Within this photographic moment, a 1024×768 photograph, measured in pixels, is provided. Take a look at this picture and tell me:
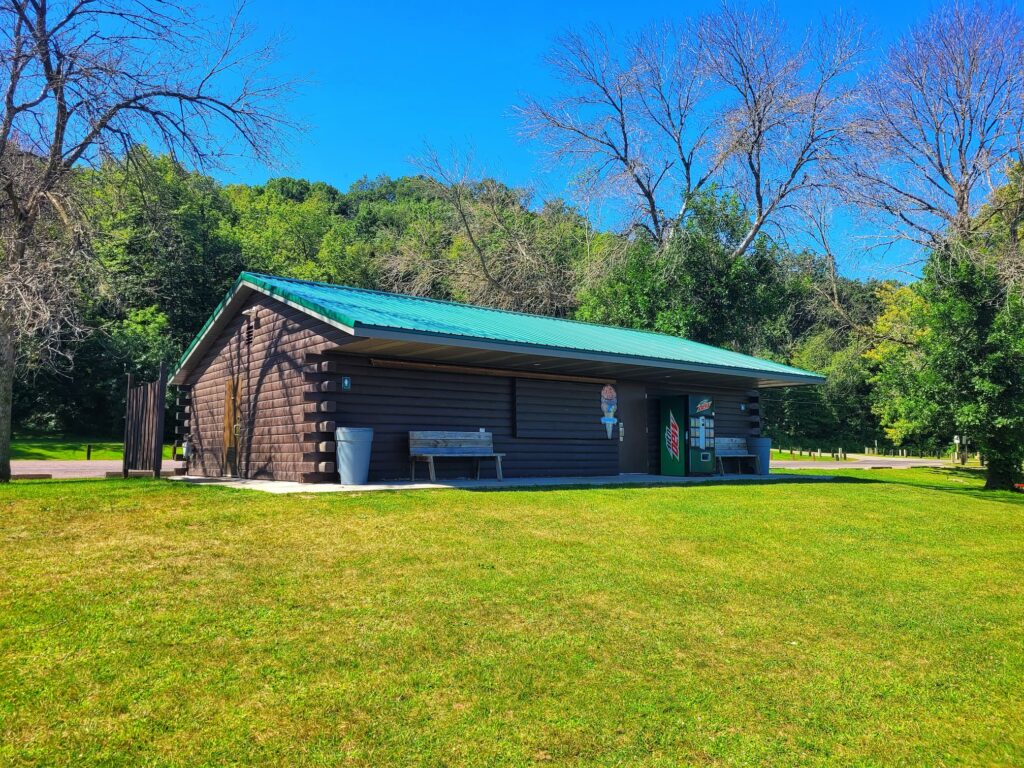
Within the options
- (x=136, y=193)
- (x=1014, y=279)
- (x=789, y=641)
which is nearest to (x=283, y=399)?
(x=136, y=193)

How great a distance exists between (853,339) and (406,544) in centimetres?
4849

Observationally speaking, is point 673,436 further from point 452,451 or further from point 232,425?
point 232,425

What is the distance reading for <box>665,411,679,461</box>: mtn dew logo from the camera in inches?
710

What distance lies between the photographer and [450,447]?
45.4 feet

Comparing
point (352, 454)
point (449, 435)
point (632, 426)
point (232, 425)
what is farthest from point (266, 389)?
point (632, 426)

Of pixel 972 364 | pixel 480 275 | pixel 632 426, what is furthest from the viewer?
pixel 480 275

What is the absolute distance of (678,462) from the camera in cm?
1795

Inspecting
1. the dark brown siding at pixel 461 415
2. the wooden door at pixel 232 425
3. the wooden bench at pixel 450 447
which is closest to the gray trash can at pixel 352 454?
the dark brown siding at pixel 461 415

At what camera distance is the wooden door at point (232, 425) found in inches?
607

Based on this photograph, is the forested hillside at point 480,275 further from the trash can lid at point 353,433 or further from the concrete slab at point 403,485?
the trash can lid at point 353,433

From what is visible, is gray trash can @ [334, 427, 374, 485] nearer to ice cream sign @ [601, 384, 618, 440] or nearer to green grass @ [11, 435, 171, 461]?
ice cream sign @ [601, 384, 618, 440]

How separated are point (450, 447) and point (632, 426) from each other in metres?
6.08

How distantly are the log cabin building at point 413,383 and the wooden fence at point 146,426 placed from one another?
6.19 feet

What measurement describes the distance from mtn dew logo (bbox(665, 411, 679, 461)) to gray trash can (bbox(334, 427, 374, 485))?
8.68m
